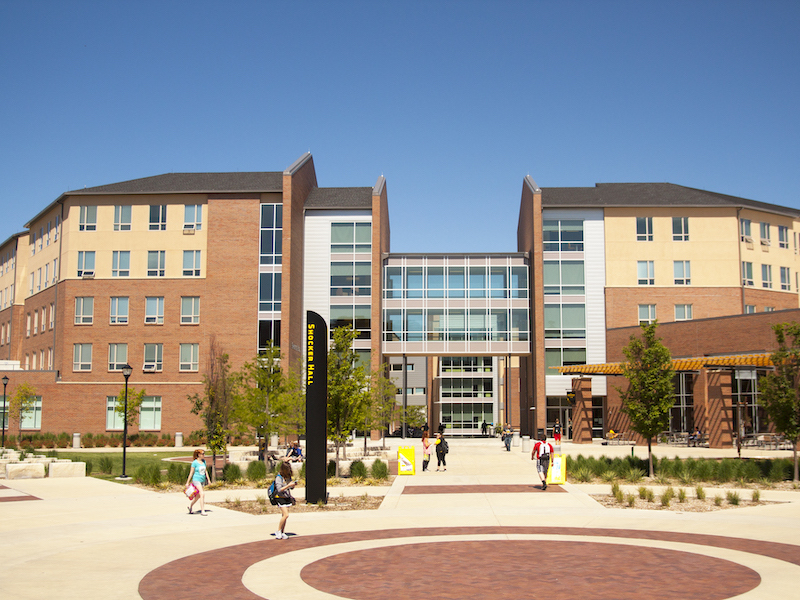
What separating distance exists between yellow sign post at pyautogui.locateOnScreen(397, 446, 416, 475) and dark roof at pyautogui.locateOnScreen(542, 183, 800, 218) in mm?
32965

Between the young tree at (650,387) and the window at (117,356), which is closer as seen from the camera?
the young tree at (650,387)

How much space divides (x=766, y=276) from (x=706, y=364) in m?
21.6

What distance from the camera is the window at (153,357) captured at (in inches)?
2071

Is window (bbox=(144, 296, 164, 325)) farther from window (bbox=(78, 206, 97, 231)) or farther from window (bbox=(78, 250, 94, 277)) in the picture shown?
window (bbox=(78, 206, 97, 231))

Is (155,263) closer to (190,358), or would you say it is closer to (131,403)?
(190,358)

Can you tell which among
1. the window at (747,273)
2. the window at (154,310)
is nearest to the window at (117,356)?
the window at (154,310)

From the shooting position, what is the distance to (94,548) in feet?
44.1

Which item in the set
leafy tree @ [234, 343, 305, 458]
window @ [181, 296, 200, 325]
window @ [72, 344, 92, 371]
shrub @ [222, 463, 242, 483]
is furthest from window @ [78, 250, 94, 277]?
shrub @ [222, 463, 242, 483]

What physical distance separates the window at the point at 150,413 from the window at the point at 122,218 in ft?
41.8

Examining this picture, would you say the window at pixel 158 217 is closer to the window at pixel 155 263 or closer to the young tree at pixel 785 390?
the window at pixel 155 263

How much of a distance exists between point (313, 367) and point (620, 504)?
28.4ft

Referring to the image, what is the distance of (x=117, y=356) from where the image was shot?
53156 mm

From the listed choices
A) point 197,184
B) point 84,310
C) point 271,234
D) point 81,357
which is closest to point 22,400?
point 81,357

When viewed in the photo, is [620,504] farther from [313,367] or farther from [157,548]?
[157,548]
